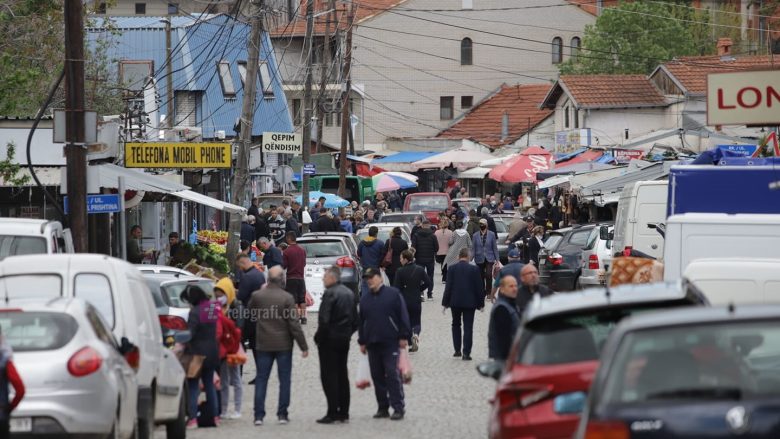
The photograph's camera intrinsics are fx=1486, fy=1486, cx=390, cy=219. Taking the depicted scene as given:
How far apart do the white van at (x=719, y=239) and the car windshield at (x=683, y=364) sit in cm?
891

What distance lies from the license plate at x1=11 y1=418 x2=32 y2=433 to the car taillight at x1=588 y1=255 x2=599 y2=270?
63.8ft

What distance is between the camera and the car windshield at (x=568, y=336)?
9445 mm

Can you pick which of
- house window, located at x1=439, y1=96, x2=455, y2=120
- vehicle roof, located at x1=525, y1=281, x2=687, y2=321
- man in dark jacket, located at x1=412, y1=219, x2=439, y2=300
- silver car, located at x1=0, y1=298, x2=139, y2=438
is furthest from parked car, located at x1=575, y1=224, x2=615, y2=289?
house window, located at x1=439, y1=96, x2=455, y2=120

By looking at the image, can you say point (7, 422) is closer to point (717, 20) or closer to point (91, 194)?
point (91, 194)

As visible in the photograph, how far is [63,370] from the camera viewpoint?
10.8 m

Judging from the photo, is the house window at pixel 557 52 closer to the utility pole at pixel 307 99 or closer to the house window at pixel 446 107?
the house window at pixel 446 107

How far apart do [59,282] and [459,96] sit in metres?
73.4

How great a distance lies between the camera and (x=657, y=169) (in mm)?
32812

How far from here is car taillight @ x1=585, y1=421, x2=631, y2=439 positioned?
6.94 metres

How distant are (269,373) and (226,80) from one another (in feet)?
111

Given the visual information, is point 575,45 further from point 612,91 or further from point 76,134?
point 76,134

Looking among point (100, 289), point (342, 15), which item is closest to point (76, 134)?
point (100, 289)

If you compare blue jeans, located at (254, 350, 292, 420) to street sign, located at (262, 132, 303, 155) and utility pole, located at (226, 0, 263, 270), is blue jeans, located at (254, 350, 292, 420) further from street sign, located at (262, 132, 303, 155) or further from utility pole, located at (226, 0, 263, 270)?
street sign, located at (262, 132, 303, 155)

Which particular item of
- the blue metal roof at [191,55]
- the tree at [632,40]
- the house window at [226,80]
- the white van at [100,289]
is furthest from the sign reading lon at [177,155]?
the tree at [632,40]
